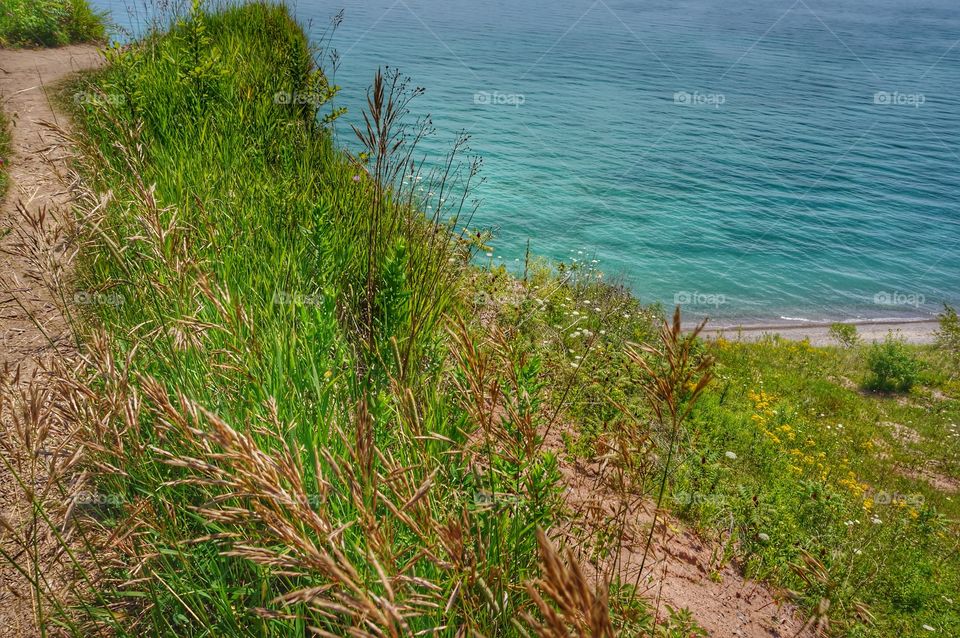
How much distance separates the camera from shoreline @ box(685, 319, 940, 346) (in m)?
12.3

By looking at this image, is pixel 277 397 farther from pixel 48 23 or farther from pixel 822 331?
pixel 48 23

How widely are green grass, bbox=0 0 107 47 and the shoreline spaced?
16.1m

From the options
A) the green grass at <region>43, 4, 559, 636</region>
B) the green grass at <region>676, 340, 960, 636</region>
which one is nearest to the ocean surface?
the green grass at <region>676, 340, 960, 636</region>

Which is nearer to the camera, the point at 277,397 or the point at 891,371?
the point at 277,397

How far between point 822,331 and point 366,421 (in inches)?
576

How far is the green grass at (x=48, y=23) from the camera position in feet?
42.3

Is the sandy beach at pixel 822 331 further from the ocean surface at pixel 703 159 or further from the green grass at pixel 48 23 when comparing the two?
the green grass at pixel 48 23

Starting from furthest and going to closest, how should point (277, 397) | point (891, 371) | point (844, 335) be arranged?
point (844, 335) → point (891, 371) → point (277, 397)

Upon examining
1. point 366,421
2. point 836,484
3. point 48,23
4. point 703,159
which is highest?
point 48,23

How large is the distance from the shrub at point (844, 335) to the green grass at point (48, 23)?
753 inches

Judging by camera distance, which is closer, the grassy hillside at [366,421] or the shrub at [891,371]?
the grassy hillside at [366,421]

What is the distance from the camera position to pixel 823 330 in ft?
44.2

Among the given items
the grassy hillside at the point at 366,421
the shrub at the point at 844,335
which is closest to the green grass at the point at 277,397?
the grassy hillside at the point at 366,421

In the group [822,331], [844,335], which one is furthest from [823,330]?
[844,335]
